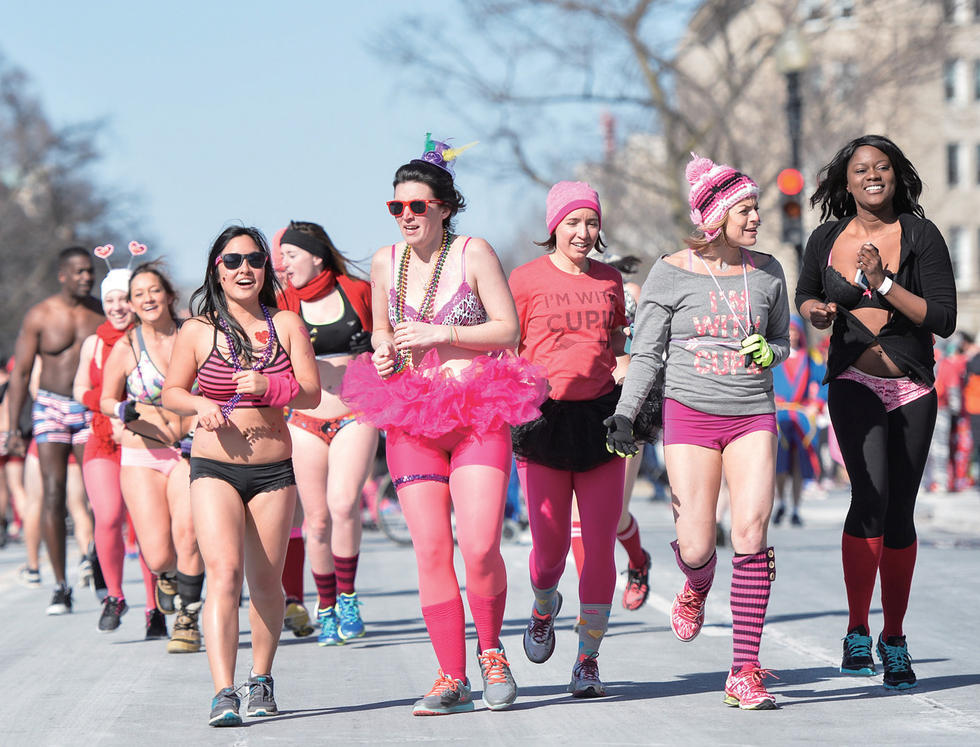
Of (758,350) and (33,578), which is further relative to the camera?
(33,578)

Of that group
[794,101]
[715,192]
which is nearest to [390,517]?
[794,101]

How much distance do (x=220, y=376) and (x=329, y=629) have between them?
302 cm

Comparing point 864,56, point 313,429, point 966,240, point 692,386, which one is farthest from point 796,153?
point 966,240

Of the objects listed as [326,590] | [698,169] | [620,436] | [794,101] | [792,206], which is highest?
[794,101]

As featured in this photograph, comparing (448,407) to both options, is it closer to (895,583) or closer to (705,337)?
(705,337)

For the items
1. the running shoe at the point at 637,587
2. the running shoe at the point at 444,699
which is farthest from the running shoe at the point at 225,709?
the running shoe at the point at 637,587

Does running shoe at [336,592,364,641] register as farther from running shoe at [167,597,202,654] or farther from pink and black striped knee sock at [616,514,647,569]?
pink and black striped knee sock at [616,514,647,569]

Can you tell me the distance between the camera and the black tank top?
9133 millimetres

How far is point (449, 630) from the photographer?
21.5 ft

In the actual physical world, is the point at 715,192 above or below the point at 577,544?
above

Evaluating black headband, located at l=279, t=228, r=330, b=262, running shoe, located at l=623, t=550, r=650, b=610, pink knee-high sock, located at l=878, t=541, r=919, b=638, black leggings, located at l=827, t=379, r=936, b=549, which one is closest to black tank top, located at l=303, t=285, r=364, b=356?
black headband, located at l=279, t=228, r=330, b=262

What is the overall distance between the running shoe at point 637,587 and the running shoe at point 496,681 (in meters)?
2.96

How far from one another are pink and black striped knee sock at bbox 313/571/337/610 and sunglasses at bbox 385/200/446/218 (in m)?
2.99

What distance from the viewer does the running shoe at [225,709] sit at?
641cm
